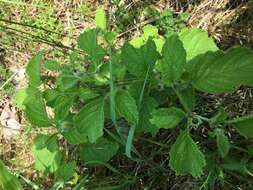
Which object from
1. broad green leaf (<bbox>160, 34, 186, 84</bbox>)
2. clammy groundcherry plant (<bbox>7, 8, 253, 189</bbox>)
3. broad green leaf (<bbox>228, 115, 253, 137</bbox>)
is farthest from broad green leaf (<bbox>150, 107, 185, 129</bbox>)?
broad green leaf (<bbox>228, 115, 253, 137</bbox>)

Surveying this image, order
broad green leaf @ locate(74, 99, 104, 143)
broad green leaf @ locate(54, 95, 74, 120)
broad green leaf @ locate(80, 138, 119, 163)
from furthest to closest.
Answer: broad green leaf @ locate(80, 138, 119, 163), broad green leaf @ locate(54, 95, 74, 120), broad green leaf @ locate(74, 99, 104, 143)

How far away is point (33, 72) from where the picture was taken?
6.52 ft

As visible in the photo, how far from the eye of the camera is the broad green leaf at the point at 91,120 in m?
1.75

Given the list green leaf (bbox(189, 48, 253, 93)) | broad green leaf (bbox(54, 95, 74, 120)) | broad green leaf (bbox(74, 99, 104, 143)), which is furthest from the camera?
broad green leaf (bbox(54, 95, 74, 120))

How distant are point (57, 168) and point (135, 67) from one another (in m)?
0.64

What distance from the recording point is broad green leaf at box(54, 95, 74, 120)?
1854 millimetres

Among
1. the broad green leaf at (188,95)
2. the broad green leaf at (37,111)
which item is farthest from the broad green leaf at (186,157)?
the broad green leaf at (37,111)

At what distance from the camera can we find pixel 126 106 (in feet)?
5.70

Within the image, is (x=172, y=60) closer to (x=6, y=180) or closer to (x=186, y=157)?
(x=186, y=157)

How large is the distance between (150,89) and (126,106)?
182 millimetres

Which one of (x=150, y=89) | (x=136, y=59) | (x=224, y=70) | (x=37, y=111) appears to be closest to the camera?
(x=224, y=70)

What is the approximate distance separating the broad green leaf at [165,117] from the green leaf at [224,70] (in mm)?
121

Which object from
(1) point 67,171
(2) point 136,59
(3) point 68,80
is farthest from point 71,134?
(2) point 136,59

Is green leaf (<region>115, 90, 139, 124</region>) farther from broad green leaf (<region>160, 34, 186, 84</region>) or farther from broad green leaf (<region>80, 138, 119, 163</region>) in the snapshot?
broad green leaf (<region>80, 138, 119, 163</region>)
